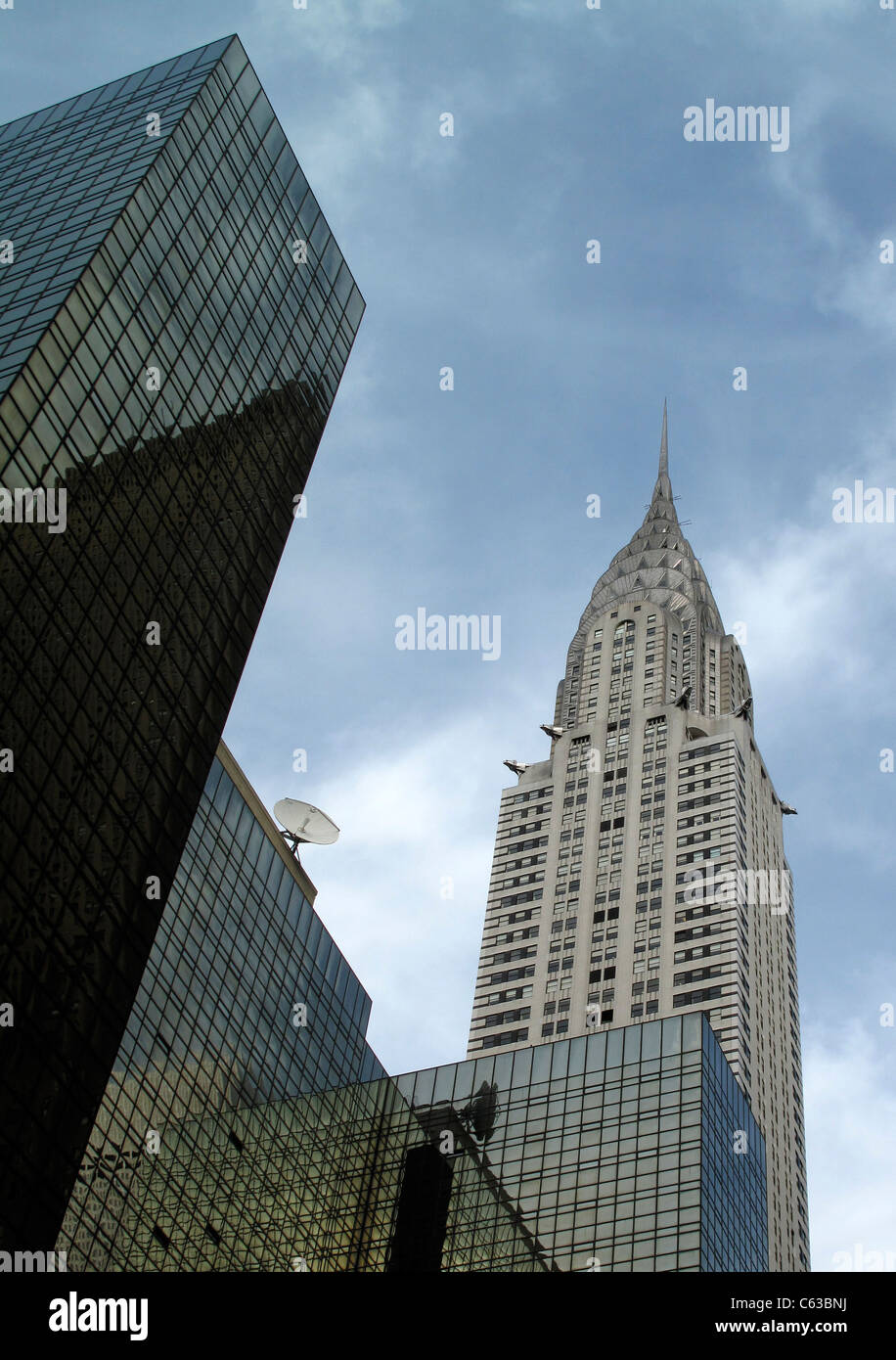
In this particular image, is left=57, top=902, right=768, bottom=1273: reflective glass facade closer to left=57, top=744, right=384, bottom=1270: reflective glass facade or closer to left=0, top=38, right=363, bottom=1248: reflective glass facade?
left=57, top=744, right=384, bottom=1270: reflective glass facade

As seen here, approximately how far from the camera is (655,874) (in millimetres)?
149750

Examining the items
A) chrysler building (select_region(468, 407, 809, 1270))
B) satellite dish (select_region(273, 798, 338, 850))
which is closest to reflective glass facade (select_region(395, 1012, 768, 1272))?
satellite dish (select_region(273, 798, 338, 850))

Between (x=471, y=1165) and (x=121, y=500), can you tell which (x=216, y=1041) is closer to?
(x=471, y=1165)

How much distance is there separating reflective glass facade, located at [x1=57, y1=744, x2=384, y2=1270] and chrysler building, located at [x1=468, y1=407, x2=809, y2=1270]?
4182cm

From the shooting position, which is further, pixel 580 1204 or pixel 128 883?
pixel 580 1204

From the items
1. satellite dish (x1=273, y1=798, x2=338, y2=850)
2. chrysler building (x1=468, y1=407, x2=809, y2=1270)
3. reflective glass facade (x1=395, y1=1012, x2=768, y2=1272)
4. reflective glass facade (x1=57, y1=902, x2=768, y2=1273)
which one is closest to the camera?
reflective glass facade (x1=57, y1=902, x2=768, y2=1273)

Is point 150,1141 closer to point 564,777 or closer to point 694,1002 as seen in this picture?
point 694,1002

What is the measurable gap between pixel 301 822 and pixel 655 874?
60.3m

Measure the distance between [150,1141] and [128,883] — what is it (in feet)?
62.0

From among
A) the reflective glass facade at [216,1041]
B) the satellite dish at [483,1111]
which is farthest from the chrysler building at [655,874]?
the satellite dish at [483,1111]

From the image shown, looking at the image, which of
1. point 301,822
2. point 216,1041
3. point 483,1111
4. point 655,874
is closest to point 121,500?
point 216,1041

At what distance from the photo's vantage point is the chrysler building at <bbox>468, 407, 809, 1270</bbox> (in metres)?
138
